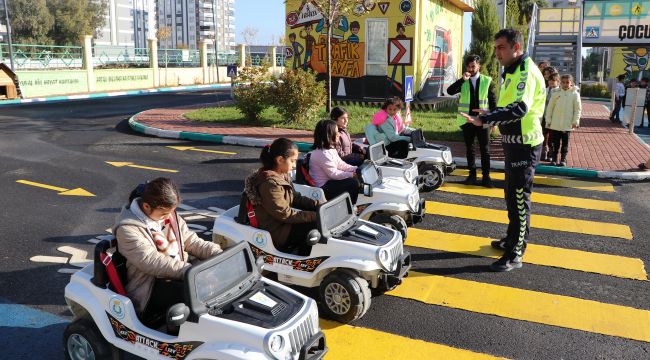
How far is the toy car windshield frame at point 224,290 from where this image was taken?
10.9ft

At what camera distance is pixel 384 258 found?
15.0ft

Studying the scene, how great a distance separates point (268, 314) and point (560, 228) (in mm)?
4939

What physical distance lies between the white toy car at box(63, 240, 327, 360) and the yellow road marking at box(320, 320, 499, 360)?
0.67 meters

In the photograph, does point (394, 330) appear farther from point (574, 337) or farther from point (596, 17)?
point (596, 17)

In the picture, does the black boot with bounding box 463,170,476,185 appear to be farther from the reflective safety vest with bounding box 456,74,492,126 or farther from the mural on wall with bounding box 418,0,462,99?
the mural on wall with bounding box 418,0,462,99

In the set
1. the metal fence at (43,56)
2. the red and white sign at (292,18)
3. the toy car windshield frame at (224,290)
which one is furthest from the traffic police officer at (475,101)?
the metal fence at (43,56)

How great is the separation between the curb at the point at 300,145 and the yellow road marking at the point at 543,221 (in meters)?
3.02

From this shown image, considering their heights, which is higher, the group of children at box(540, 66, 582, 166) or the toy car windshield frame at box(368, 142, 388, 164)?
the group of children at box(540, 66, 582, 166)

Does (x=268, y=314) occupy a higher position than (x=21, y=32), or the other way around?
(x=21, y=32)

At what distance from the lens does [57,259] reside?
19.2 ft

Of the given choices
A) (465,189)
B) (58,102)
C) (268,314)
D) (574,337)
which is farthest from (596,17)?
Result: (268,314)

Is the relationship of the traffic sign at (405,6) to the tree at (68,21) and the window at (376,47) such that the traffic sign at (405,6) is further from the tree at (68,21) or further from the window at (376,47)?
the tree at (68,21)

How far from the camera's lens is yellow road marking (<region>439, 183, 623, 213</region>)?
26.9ft

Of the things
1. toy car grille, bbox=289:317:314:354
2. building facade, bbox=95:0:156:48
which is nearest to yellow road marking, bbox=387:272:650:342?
toy car grille, bbox=289:317:314:354
